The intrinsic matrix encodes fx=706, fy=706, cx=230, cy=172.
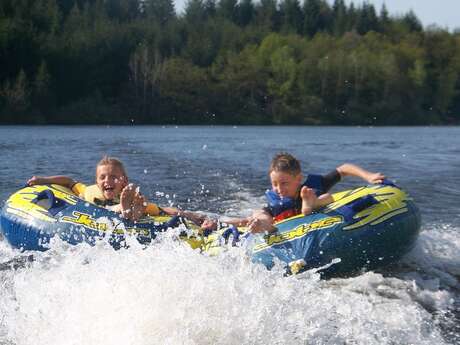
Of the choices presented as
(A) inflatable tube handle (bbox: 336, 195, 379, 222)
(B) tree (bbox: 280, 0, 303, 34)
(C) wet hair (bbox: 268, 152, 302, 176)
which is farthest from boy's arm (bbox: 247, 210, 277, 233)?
(B) tree (bbox: 280, 0, 303, 34)

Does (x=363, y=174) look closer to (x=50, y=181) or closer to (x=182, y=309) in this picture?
(x=182, y=309)

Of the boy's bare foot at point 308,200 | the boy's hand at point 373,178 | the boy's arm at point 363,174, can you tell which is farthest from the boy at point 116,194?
the boy's hand at point 373,178

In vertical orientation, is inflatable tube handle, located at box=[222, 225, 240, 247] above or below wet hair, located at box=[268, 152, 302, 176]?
below

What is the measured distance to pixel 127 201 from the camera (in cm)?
573

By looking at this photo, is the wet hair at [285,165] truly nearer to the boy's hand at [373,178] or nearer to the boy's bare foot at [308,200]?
the boy's bare foot at [308,200]

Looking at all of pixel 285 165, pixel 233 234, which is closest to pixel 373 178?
pixel 285 165

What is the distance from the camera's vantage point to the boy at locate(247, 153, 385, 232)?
536 cm

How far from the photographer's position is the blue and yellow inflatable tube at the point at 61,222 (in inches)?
226

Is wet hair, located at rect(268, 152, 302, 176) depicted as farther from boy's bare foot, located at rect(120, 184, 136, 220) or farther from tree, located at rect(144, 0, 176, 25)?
tree, located at rect(144, 0, 176, 25)

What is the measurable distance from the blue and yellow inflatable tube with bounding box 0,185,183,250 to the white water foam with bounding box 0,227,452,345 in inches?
35.9

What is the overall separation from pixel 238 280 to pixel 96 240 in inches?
68.6

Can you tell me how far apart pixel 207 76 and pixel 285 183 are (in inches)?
1847

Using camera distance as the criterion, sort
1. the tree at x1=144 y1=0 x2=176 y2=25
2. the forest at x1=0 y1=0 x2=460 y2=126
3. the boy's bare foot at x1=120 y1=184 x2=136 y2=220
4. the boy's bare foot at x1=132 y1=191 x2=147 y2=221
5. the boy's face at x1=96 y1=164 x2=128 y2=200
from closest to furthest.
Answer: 1. the boy's bare foot at x1=120 y1=184 x2=136 y2=220
2. the boy's bare foot at x1=132 y1=191 x2=147 y2=221
3. the boy's face at x1=96 y1=164 x2=128 y2=200
4. the forest at x1=0 y1=0 x2=460 y2=126
5. the tree at x1=144 y1=0 x2=176 y2=25

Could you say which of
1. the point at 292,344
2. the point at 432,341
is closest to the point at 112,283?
the point at 292,344
